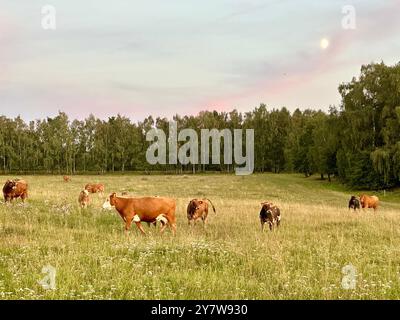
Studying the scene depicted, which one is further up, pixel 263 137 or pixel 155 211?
pixel 263 137

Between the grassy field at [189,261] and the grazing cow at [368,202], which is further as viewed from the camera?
the grazing cow at [368,202]

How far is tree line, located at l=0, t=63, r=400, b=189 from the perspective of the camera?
60.7 metres

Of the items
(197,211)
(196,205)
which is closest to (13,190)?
(196,205)

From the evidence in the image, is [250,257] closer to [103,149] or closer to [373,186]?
[373,186]

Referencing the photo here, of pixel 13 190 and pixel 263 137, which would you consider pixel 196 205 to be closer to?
pixel 13 190

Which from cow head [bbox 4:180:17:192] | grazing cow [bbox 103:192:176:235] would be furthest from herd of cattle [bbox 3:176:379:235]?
cow head [bbox 4:180:17:192]

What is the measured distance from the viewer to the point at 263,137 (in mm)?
132625

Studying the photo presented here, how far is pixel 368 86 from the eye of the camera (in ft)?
203

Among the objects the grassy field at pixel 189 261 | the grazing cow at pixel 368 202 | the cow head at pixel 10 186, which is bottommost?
the grazing cow at pixel 368 202

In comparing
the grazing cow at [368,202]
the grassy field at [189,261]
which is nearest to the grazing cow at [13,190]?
the grassy field at [189,261]

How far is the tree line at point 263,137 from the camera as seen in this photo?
199ft

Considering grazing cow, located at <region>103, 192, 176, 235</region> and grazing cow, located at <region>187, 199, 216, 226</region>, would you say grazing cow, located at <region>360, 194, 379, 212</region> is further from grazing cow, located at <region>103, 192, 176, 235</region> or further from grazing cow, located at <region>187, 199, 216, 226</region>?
grazing cow, located at <region>103, 192, 176, 235</region>

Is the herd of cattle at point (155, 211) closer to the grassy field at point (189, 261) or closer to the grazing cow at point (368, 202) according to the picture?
the grassy field at point (189, 261)
